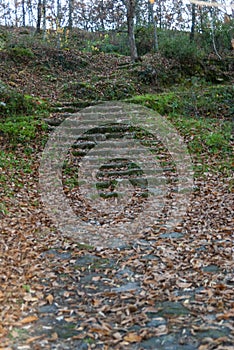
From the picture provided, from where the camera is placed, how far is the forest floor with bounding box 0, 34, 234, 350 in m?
3.23

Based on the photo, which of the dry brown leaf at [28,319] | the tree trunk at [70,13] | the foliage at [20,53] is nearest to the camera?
the dry brown leaf at [28,319]

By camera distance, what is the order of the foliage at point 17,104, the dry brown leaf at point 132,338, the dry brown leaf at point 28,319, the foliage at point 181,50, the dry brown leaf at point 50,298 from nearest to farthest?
the dry brown leaf at point 132,338 < the dry brown leaf at point 28,319 < the dry brown leaf at point 50,298 < the foliage at point 17,104 < the foliage at point 181,50

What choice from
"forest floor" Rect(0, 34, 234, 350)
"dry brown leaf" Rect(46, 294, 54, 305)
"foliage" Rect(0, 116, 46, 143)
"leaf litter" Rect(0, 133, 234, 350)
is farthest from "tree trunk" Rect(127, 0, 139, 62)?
"dry brown leaf" Rect(46, 294, 54, 305)

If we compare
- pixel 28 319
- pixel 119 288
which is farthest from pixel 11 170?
pixel 28 319

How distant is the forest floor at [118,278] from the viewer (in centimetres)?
323

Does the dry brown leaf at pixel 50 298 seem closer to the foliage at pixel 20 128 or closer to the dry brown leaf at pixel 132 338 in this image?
the dry brown leaf at pixel 132 338

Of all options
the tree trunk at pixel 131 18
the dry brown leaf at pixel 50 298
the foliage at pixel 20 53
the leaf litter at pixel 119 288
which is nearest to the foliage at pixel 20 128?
the leaf litter at pixel 119 288

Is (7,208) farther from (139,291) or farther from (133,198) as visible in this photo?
(139,291)

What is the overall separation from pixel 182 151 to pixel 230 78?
5.81 meters

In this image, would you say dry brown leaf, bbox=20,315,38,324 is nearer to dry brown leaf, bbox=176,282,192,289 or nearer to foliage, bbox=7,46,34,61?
dry brown leaf, bbox=176,282,192,289

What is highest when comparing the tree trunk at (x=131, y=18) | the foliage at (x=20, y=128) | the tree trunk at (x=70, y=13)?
the tree trunk at (x=70, y=13)

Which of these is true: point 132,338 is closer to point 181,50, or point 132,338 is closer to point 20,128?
point 20,128

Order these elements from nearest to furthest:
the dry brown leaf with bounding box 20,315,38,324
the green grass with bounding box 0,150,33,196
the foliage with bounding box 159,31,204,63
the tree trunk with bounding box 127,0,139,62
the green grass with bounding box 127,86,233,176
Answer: the dry brown leaf with bounding box 20,315,38,324
the green grass with bounding box 0,150,33,196
the green grass with bounding box 127,86,233,176
the tree trunk with bounding box 127,0,139,62
the foliage with bounding box 159,31,204,63

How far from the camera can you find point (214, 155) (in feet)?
27.7
